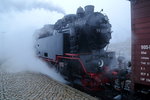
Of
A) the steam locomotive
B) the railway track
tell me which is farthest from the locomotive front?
the railway track

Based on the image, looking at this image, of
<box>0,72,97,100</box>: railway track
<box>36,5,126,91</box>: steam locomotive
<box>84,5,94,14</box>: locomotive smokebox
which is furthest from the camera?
<box>84,5,94,14</box>: locomotive smokebox

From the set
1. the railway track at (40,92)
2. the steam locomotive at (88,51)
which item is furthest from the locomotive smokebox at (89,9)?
the railway track at (40,92)

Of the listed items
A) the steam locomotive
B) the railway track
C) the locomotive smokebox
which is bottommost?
the railway track

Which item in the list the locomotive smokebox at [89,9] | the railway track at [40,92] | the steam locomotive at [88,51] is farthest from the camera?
the locomotive smokebox at [89,9]

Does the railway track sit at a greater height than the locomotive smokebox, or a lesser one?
lesser

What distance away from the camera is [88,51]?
772cm

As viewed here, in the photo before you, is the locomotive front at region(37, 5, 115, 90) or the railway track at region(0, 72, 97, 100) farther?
the locomotive front at region(37, 5, 115, 90)

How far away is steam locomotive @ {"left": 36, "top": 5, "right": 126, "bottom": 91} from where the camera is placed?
6926mm

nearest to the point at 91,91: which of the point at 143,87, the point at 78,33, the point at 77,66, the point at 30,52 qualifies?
the point at 77,66

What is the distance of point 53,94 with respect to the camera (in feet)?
21.0

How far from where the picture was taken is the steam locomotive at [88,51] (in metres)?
6.93

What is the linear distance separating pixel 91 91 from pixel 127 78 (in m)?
2.21

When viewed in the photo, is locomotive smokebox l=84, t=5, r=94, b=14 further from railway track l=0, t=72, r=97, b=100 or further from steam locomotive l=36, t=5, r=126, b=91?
railway track l=0, t=72, r=97, b=100

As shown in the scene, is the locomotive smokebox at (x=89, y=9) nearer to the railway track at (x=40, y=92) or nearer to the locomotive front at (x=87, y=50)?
the locomotive front at (x=87, y=50)
